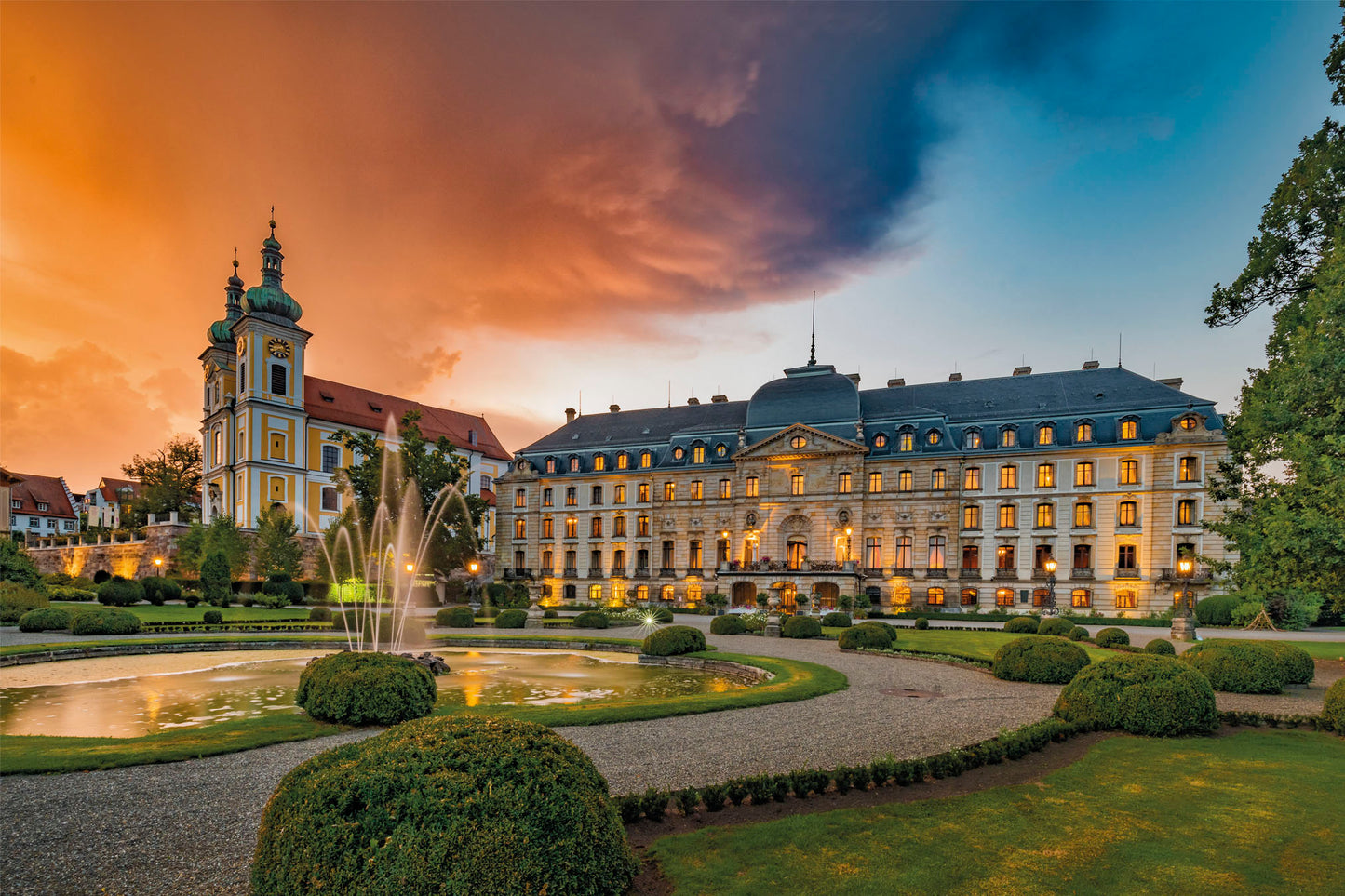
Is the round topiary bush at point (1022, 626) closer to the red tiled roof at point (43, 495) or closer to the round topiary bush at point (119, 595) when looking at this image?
the round topiary bush at point (119, 595)

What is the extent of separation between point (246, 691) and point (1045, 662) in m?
22.4

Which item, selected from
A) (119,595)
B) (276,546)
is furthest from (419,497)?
(276,546)

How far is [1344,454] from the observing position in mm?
19562

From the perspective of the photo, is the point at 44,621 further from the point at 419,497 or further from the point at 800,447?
the point at 800,447

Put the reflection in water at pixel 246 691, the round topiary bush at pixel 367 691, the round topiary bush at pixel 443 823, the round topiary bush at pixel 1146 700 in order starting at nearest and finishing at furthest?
the round topiary bush at pixel 443 823, the round topiary bush at pixel 1146 700, the round topiary bush at pixel 367 691, the reflection in water at pixel 246 691

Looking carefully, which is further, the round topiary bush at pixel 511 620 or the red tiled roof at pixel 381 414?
the red tiled roof at pixel 381 414

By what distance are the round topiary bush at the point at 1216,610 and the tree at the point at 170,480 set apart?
88821mm

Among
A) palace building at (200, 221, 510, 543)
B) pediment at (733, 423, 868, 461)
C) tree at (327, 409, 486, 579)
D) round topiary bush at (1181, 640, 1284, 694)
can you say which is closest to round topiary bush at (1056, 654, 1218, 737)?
round topiary bush at (1181, 640, 1284, 694)

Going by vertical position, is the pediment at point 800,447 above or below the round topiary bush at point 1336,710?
above

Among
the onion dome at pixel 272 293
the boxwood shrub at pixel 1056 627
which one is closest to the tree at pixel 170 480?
the onion dome at pixel 272 293

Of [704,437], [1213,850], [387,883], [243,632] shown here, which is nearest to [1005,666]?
[1213,850]

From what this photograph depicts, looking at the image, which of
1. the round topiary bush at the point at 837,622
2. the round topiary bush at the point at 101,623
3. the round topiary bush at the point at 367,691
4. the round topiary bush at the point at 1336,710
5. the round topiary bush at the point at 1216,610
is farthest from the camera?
the round topiary bush at the point at 1216,610

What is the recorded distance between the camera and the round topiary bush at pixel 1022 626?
120 feet


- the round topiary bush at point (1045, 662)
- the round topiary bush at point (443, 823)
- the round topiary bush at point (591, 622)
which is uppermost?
the round topiary bush at point (443, 823)
